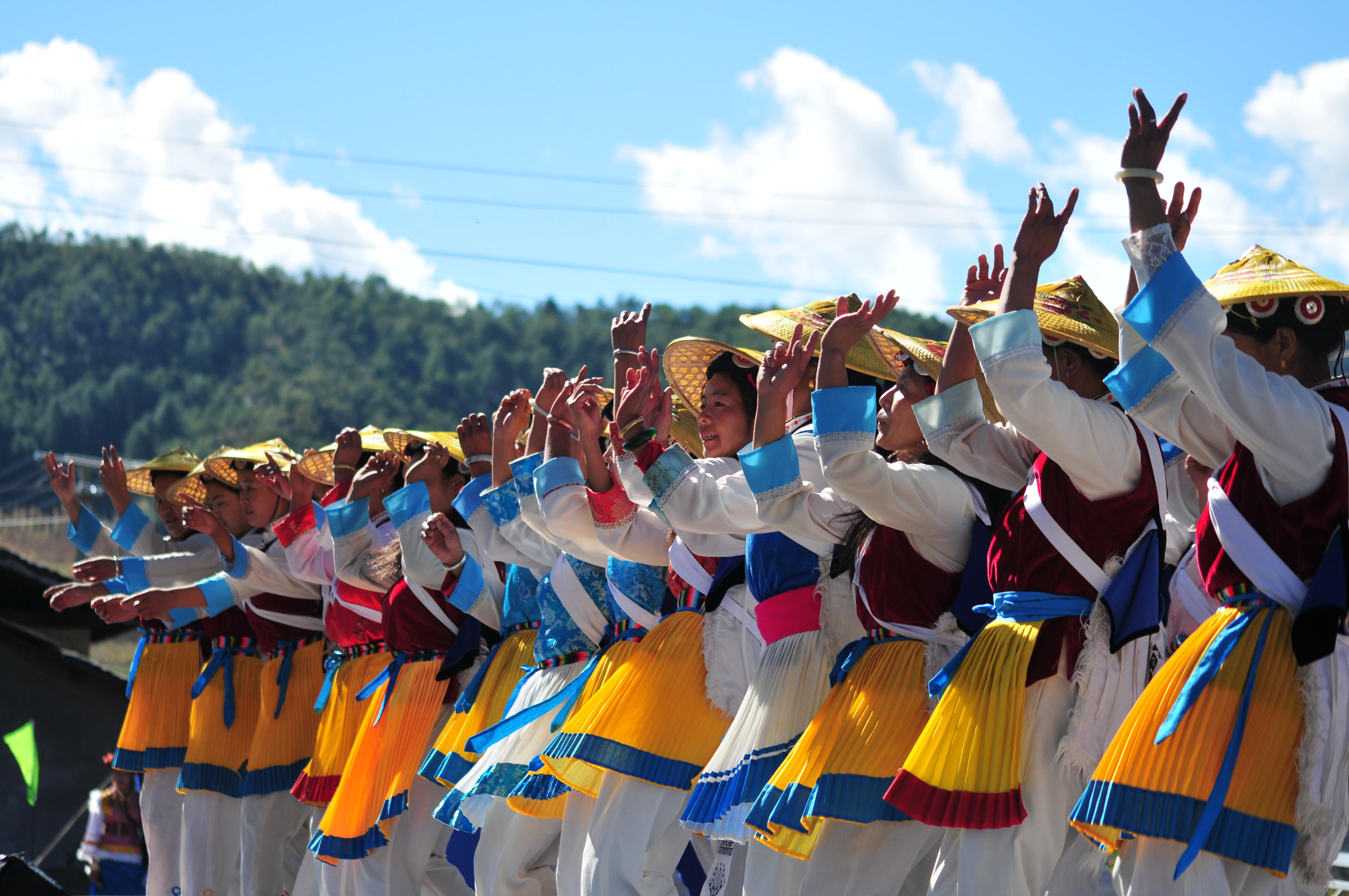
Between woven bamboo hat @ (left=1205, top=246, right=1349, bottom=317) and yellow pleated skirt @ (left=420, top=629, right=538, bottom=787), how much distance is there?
10.6 feet

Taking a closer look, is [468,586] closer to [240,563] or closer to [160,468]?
[240,563]

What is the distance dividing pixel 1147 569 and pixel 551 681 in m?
2.54

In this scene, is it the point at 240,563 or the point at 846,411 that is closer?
the point at 846,411

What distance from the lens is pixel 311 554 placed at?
7.17 m

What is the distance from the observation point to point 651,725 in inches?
178

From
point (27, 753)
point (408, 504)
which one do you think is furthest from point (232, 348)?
point (408, 504)

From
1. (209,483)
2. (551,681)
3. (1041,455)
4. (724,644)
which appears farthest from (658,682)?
(209,483)

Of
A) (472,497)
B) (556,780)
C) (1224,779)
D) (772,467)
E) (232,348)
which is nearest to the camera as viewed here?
(1224,779)

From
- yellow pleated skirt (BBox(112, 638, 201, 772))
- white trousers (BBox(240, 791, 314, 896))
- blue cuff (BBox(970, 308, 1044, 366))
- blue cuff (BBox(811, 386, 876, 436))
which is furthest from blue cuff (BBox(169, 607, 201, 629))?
blue cuff (BBox(970, 308, 1044, 366))

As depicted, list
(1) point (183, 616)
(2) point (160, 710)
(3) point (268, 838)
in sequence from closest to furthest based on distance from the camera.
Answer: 1. (3) point (268, 838)
2. (2) point (160, 710)
3. (1) point (183, 616)

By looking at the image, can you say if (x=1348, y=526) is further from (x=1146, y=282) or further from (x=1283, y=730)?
(x=1146, y=282)

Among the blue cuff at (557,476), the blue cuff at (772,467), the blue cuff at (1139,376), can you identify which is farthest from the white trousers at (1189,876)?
the blue cuff at (557,476)

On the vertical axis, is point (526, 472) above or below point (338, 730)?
above

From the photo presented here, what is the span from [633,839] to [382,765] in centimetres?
195
